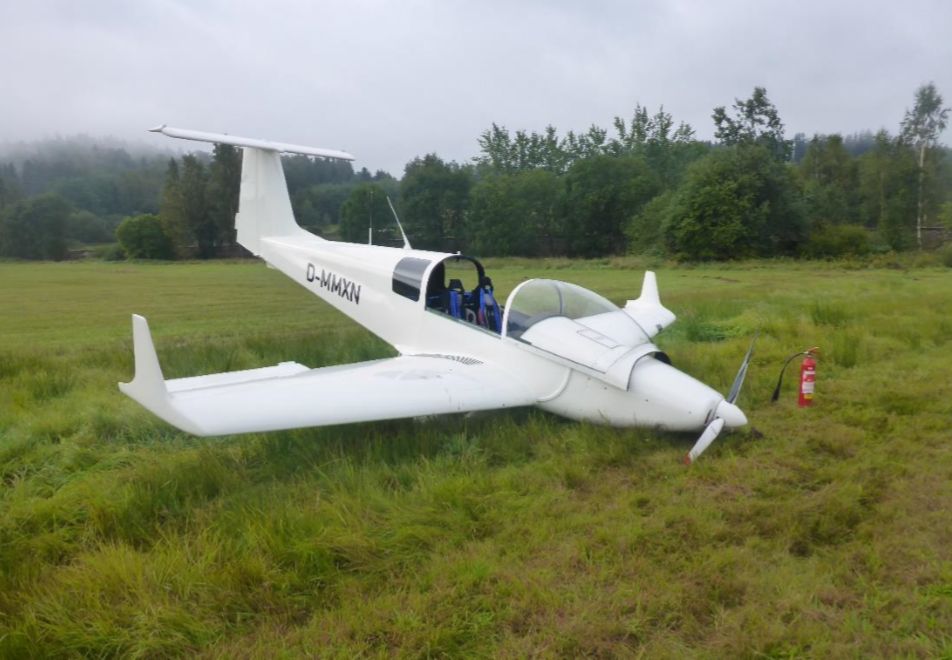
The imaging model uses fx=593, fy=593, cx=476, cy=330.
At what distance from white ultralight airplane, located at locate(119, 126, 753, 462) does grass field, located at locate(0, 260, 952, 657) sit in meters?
0.32

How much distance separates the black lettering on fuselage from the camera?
7.99 m

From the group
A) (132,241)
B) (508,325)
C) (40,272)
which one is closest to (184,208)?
(132,241)

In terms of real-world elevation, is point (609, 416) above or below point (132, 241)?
below

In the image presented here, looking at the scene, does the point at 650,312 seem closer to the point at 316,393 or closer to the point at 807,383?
the point at 807,383

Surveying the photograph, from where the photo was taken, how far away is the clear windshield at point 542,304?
5664 millimetres

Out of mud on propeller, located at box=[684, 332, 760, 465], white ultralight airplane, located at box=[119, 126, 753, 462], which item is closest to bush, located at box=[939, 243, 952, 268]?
white ultralight airplane, located at box=[119, 126, 753, 462]

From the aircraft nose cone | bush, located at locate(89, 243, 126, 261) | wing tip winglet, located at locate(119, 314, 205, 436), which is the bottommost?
the aircraft nose cone

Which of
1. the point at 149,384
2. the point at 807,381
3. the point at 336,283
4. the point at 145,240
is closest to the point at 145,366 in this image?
the point at 149,384

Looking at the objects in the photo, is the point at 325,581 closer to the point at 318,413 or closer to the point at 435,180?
the point at 318,413

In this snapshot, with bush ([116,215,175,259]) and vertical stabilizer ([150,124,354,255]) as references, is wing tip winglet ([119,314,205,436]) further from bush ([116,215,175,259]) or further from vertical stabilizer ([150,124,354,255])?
bush ([116,215,175,259])

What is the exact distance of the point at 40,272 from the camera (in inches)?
521

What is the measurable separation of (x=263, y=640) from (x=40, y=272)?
14.0m

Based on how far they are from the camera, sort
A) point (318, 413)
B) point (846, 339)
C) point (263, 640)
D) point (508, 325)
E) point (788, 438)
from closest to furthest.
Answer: point (263, 640) → point (318, 413) → point (788, 438) → point (508, 325) → point (846, 339)

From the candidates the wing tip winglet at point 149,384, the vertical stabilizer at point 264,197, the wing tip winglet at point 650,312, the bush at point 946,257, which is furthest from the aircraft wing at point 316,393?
the bush at point 946,257
